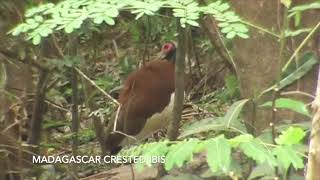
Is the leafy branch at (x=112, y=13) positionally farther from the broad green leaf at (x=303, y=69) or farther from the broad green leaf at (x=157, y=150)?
the broad green leaf at (x=157, y=150)

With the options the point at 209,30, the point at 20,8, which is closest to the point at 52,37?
the point at 20,8

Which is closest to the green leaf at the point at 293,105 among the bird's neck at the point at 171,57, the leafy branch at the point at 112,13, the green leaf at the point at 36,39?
the leafy branch at the point at 112,13

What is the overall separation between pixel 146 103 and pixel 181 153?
2.19 meters

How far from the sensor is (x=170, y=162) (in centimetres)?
167

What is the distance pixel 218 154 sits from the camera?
1.58 metres

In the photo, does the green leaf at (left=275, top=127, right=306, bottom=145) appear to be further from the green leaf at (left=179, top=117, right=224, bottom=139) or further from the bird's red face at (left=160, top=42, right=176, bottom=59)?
the bird's red face at (left=160, top=42, right=176, bottom=59)

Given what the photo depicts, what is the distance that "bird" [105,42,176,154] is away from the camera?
12.4 ft

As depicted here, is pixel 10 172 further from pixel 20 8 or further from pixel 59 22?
pixel 59 22

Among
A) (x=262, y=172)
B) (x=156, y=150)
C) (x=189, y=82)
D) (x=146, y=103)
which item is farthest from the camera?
(x=189, y=82)

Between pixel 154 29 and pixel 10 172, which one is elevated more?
pixel 154 29

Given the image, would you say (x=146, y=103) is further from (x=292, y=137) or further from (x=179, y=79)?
(x=292, y=137)

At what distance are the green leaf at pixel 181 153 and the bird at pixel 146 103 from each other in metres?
2.03

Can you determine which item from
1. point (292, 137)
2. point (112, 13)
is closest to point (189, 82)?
point (112, 13)

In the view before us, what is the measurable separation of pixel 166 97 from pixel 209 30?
3.32 feet
